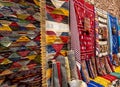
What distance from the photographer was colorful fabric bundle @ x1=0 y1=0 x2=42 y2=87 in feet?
5.67

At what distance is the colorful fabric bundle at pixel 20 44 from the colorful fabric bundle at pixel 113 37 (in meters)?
2.59

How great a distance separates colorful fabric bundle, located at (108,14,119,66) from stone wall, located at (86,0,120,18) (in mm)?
212

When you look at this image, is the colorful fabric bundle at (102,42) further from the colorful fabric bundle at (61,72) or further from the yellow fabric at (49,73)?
the yellow fabric at (49,73)

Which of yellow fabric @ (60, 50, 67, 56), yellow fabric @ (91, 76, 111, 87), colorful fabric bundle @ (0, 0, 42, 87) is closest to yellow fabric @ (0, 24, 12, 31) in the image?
colorful fabric bundle @ (0, 0, 42, 87)

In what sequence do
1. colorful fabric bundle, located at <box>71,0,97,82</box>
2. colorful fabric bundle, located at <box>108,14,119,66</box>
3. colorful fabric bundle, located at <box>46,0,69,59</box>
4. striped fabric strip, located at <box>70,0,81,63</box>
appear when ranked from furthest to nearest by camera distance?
colorful fabric bundle, located at <box>108,14,119,66</box>, colorful fabric bundle, located at <box>71,0,97,82</box>, striped fabric strip, located at <box>70,0,81,63</box>, colorful fabric bundle, located at <box>46,0,69,59</box>

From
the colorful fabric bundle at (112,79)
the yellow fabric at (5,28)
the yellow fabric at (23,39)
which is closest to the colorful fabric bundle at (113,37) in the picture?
the colorful fabric bundle at (112,79)

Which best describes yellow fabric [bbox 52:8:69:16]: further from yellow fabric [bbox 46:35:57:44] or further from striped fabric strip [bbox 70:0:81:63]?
yellow fabric [bbox 46:35:57:44]

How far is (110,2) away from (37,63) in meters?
3.18

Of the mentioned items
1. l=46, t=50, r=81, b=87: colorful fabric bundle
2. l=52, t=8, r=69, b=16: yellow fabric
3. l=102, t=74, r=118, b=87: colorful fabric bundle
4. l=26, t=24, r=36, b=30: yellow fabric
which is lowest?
l=102, t=74, r=118, b=87: colorful fabric bundle

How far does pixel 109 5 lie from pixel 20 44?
3211mm

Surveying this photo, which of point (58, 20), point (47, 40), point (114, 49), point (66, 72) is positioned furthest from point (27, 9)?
point (114, 49)

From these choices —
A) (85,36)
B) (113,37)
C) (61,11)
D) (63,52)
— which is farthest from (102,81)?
(113,37)

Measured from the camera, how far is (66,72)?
2.48m

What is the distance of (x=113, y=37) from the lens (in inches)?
176
